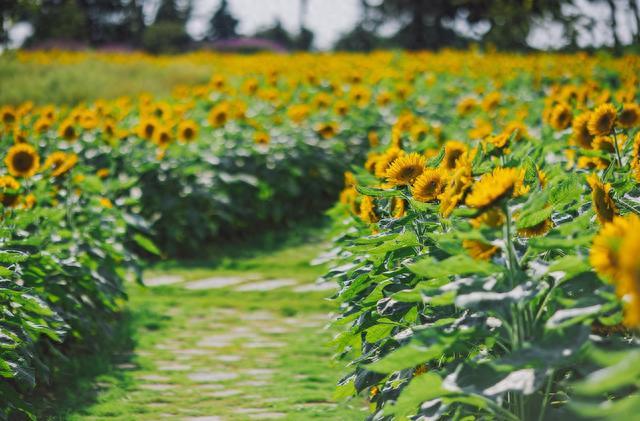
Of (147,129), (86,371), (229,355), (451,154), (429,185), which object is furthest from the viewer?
(147,129)

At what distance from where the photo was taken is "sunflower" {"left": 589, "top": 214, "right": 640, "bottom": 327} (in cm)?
115

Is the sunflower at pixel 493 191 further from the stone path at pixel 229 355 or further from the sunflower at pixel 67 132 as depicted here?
the sunflower at pixel 67 132

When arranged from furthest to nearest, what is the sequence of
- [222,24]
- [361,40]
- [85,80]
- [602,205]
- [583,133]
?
[222,24]
[361,40]
[85,80]
[583,133]
[602,205]

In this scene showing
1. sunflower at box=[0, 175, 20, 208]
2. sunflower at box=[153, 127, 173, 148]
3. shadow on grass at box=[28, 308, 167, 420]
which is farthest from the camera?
sunflower at box=[153, 127, 173, 148]

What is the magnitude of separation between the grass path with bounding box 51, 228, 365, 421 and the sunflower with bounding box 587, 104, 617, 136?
128 centimetres

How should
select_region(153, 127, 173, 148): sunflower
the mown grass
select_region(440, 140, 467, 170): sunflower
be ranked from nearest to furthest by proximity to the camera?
1. select_region(440, 140, 467, 170): sunflower
2. select_region(153, 127, 173, 148): sunflower
3. the mown grass

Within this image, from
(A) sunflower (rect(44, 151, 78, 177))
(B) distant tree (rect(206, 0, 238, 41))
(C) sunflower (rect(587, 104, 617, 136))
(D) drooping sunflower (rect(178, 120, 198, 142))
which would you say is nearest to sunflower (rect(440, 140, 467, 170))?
(C) sunflower (rect(587, 104, 617, 136))

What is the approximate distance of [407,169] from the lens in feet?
8.91

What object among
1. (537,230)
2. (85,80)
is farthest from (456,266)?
(85,80)

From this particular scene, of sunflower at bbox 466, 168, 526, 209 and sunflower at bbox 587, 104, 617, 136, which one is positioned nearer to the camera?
sunflower at bbox 466, 168, 526, 209

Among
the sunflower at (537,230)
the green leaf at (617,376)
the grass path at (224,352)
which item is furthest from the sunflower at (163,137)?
the green leaf at (617,376)

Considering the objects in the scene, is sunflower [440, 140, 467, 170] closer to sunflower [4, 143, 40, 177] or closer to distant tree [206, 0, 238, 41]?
sunflower [4, 143, 40, 177]

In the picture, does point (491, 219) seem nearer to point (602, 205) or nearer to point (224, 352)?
point (602, 205)

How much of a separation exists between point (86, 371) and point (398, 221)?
2.11m
